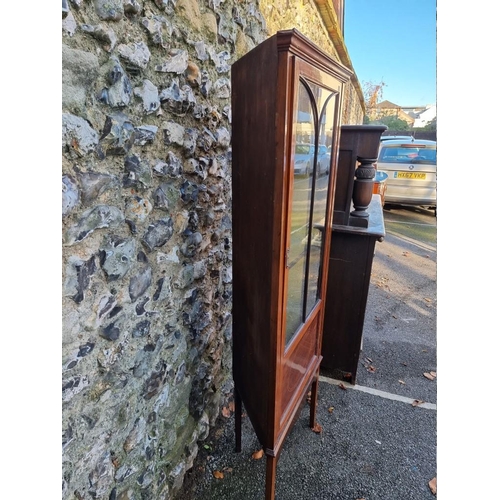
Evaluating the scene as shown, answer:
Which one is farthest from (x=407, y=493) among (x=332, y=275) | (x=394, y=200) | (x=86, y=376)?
(x=394, y=200)

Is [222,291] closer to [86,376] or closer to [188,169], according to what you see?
[188,169]

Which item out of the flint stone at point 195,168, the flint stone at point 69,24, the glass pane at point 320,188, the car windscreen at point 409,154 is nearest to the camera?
the flint stone at point 69,24

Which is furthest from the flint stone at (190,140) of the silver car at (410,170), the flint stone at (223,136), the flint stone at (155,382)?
the silver car at (410,170)

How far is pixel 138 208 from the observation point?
1205 millimetres

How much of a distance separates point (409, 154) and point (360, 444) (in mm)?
7365

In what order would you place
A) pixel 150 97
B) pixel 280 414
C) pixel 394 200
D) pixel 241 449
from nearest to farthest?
1. pixel 150 97
2. pixel 280 414
3. pixel 241 449
4. pixel 394 200

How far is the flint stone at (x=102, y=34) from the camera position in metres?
0.92

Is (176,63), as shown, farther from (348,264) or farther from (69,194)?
(348,264)

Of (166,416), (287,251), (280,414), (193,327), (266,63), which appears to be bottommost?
(166,416)

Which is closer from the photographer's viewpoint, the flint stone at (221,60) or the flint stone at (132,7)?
the flint stone at (132,7)

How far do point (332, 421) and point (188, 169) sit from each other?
191cm

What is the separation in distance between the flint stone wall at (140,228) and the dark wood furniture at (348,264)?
90 cm

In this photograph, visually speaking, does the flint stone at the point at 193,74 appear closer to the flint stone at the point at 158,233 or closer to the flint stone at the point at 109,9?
the flint stone at the point at 109,9

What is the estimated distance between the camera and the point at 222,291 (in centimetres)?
203
